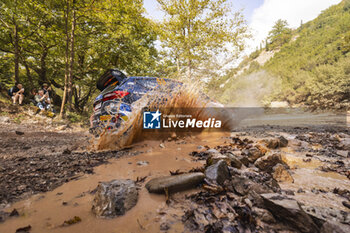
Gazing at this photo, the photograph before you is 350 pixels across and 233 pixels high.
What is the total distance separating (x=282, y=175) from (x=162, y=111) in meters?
2.12

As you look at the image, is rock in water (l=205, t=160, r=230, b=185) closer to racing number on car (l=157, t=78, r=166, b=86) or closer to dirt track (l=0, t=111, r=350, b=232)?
dirt track (l=0, t=111, r=350, b=232)

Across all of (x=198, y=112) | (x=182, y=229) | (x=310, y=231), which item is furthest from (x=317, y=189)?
(x=198, y=112)

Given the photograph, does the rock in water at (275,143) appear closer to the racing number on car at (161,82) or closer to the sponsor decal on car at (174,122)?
the sponsor decal on car at (174,122)

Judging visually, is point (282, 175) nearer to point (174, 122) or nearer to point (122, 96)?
point (174, 122)

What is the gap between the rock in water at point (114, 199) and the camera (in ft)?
3.22

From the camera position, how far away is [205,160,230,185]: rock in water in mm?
1301

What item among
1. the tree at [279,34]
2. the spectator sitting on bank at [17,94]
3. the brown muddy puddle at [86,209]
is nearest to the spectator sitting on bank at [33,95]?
the spectator sitting on bank at [17,94]

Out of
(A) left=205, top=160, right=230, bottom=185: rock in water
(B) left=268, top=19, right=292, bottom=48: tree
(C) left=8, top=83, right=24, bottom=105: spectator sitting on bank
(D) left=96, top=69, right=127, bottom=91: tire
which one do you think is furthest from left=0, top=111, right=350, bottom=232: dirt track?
(B) left=268, top=19, right=292, bottom=48: tree

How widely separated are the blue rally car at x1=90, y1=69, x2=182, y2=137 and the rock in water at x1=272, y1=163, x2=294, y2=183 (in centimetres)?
226

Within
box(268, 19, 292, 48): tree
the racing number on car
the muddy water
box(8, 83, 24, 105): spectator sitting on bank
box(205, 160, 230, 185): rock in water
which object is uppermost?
box(268, 19, 292, 48): tree

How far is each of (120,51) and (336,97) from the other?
791 inches

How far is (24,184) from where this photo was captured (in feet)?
4.42

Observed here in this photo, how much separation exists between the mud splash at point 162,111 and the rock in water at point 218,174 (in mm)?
1723

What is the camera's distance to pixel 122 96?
3.22m
